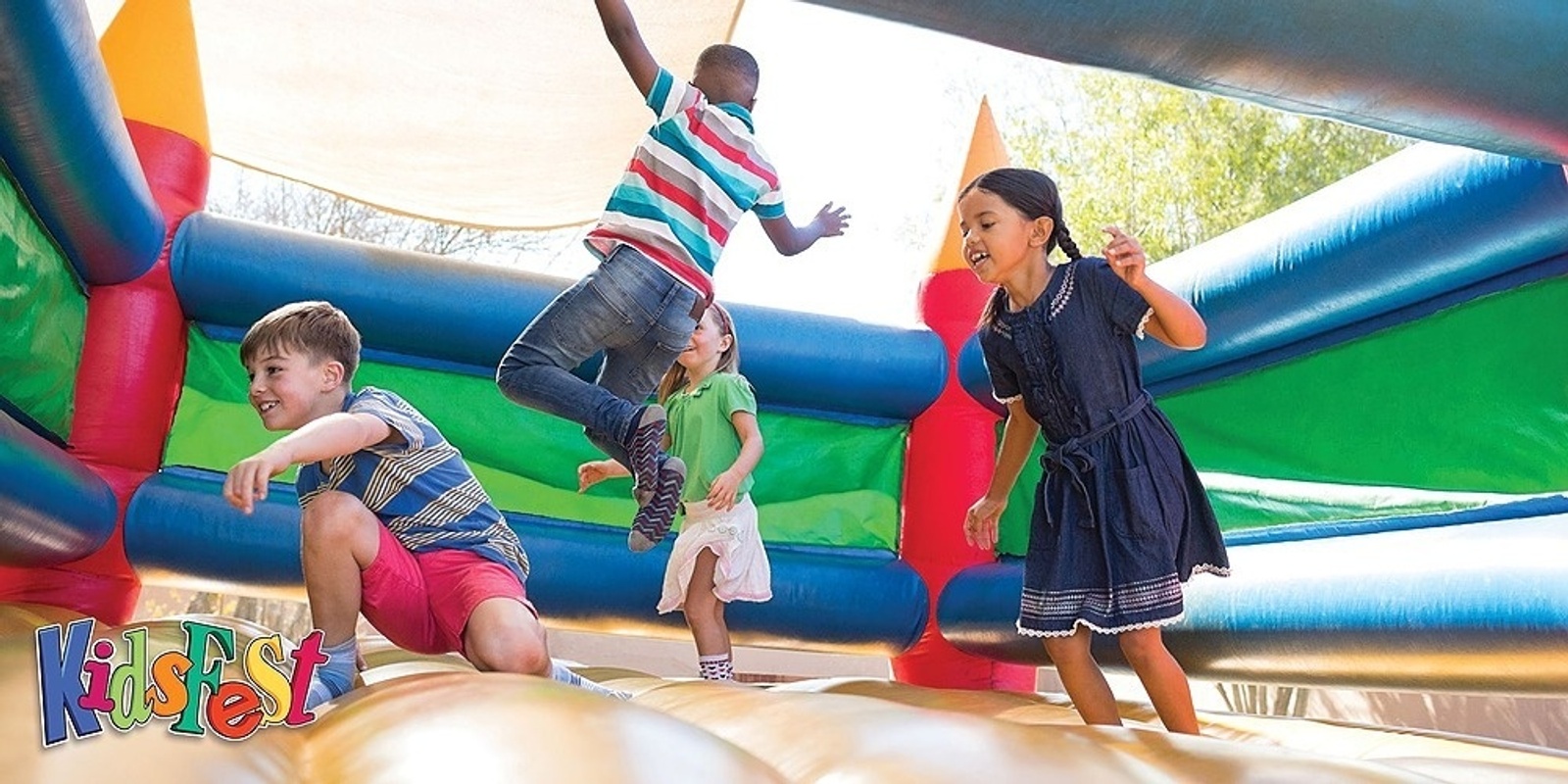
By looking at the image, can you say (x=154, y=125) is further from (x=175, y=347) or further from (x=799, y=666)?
(x=799, y=666)

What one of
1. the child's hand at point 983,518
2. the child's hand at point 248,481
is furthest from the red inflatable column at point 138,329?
the child's hand at point 983,518

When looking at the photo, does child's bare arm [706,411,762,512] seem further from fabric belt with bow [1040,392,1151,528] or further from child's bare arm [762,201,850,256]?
fabric belt with bow [1040,392,1151,528]

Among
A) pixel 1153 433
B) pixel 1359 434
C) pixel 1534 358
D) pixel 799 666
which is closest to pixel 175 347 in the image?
pixel 1153 433

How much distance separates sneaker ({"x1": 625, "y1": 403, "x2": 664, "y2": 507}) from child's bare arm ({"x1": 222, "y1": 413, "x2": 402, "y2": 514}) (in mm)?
392

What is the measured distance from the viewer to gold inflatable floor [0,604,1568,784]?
706 millimetres

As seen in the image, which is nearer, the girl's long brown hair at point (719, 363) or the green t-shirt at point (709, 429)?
the green t-shirt at point (709, 429)

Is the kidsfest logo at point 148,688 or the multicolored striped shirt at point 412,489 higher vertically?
the multicolored striped shirt at point 412,489

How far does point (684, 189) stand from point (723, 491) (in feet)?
1.71

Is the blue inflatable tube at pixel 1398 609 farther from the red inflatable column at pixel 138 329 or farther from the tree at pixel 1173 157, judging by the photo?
the tree at pixel 1173 157

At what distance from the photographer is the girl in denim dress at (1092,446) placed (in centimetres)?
149

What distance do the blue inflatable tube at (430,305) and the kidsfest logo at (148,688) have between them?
5.72ft

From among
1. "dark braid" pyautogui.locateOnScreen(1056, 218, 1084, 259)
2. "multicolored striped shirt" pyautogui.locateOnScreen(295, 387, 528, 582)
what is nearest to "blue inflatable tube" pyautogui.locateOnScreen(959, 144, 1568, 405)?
"dark braid" pyautogui.locateOnScreen(1056, 218, 1084, 259)

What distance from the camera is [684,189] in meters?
1.98

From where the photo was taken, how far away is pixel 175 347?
8.53 ft
